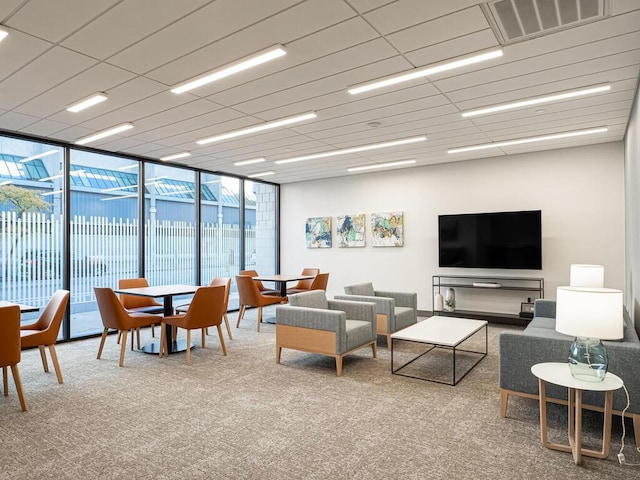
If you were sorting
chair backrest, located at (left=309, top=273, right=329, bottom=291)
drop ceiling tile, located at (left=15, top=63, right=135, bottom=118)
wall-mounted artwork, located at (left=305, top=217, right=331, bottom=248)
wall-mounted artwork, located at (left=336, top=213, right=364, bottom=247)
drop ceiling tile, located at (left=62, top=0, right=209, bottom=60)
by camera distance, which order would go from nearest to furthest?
1. drop ceiling tile, located at (left=62, top=0, right=209, bottom=60)
2. drop ceiling tile, located at (left=15, top=63, right=135, bottom=118)
3. chair backrest, located at (left=309, top=273, right=329, bottom=291)
4. wall-mounted artwork, located at (left=336, top=213, right=364, bottom=247)
5. wall-mounted artwork, located at (left=305, top=217, right=331, bottom=248)

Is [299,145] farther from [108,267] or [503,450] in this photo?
[503,450]

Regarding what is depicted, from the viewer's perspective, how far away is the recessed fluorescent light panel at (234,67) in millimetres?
3207

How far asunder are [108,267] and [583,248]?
739cm

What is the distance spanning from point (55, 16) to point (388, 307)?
4400mm

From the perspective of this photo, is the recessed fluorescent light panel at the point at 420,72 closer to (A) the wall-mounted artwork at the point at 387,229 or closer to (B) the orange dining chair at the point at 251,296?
(B) the orange dining chair at the point at 251,296

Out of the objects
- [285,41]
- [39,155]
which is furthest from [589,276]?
[39,155]

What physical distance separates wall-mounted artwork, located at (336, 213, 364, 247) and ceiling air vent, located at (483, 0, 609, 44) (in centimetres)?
581

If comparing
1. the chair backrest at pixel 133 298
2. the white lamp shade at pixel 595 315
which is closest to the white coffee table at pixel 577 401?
the white lamp shade at pixel 595 315

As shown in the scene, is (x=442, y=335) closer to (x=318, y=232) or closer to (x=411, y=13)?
(x=411, y=13)

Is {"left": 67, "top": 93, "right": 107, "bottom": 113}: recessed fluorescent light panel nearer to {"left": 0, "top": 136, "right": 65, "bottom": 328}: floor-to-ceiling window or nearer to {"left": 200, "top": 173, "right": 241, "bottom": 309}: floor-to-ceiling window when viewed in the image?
{"left": 0, "top": 136, "right": 65, "bottom": 328}: floor-to-ceiling window

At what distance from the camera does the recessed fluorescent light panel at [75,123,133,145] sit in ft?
17.2

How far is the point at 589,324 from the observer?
251 cm

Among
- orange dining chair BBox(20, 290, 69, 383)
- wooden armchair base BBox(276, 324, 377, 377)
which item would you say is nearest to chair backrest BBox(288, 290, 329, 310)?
wooden armchair base BBox(276, 324, 377, 377)

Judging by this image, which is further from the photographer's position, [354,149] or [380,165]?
[380,165]
